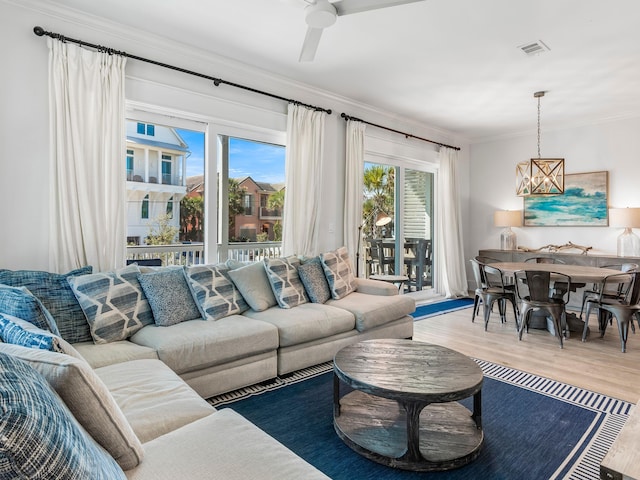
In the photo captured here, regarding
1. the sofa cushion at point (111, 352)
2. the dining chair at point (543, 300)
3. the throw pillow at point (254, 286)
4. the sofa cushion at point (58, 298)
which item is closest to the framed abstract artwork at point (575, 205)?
the dining chair at point (543, 300)

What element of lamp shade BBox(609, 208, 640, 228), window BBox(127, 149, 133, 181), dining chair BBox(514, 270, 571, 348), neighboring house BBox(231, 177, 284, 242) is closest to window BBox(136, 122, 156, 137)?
window BBox(127, 149, 133, 181)

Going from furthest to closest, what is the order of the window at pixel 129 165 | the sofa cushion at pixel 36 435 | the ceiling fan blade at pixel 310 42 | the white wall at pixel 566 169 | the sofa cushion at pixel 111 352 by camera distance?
the white wall at pixel 566 169 → the window at pixel 129 165 → the ceiling fan blade at pixel 310 42 → the sofa cushion at pixel 111 352 → the sofa cushion at pixel 36 435

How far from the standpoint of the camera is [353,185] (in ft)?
16.5

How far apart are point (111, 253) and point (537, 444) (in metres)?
3.25

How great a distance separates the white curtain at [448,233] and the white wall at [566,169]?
2.39ft

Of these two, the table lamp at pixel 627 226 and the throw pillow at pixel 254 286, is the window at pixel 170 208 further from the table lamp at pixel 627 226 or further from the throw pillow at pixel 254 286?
the table lamp at pixel 627 226

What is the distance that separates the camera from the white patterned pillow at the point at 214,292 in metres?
3.05

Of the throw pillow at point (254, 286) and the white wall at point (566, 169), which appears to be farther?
the white wall at point (566, 169)

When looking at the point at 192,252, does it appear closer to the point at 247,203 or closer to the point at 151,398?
the point at 247,203

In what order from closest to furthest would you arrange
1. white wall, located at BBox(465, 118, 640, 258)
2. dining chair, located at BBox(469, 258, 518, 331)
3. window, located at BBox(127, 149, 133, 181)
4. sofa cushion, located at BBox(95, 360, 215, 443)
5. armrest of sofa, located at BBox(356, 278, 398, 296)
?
sofa cushion, located at BBox(95, 360, 215, 443), window, located at BBox(127, 149, 133, 181), armrest of sofa, located at BBox(356, 278, 398, 296), dining chair, located at BBox(469, 258, 518, 331), white wall, located at BBox(465, 118, 640, 258)

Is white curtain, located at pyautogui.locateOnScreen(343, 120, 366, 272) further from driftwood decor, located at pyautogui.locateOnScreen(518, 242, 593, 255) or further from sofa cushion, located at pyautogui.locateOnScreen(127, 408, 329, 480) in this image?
sofa cushion, located at pyautogui.locateOnScreen(127, 408, 329, 480)

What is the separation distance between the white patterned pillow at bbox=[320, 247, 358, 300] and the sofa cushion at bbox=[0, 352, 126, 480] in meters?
3.11

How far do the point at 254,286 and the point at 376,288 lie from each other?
1390mm

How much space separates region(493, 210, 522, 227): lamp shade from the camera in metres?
6.43
